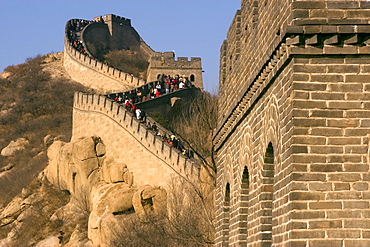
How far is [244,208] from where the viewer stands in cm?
1368

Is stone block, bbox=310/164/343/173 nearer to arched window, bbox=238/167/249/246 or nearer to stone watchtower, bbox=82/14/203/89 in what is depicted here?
arched window, bbox=238/167/249/246

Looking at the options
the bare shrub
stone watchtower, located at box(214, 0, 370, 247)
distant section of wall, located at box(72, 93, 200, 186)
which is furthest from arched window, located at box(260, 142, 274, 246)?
distant section of wall, located at box(72, 93, 200, 186)

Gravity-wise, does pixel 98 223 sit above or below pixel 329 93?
below

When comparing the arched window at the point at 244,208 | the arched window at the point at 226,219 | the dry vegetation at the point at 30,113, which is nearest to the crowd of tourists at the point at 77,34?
the dry vegetation at the point at 30,113

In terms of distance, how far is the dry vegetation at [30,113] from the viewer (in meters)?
54.1

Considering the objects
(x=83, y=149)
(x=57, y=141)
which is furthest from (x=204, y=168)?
(x=57, y=141)

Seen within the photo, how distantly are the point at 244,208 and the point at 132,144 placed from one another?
28.6 metres

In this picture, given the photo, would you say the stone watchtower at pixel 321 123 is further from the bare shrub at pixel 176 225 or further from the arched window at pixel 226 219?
the bare shrub at pixel 176 225

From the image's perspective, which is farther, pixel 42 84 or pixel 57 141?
pixel 42 84

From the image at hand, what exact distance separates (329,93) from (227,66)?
22.2 ft

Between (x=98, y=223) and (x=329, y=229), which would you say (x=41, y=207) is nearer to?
(x=98, y=223)

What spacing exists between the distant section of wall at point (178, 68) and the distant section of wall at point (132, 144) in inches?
744

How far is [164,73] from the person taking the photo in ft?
221

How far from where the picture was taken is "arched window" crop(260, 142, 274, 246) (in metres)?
11.5
